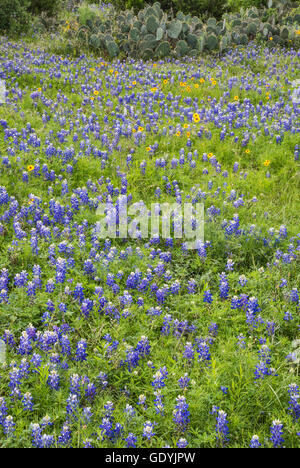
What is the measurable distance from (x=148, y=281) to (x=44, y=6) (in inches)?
592

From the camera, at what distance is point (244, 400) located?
3.21 meters

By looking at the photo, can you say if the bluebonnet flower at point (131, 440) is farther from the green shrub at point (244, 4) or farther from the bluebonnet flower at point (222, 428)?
the green shrub at point (244, 4)

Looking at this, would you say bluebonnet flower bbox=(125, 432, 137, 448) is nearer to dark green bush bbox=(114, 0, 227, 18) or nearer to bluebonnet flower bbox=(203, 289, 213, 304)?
bluebonnet flower bbox=(203, 289, 213, 304)

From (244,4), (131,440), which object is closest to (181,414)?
(131,440)

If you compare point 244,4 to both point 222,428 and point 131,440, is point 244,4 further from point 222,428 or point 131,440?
point 131,440

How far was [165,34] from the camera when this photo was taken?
41.3ft

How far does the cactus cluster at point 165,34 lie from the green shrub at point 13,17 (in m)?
2.18

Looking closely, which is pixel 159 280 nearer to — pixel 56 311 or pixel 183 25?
pixel 56 311

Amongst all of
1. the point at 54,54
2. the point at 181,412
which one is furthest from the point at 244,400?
the point at 54,54

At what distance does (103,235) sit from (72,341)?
1561mm

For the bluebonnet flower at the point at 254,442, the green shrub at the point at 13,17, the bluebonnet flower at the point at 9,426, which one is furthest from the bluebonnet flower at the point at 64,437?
the green shrub at the point at 13,17

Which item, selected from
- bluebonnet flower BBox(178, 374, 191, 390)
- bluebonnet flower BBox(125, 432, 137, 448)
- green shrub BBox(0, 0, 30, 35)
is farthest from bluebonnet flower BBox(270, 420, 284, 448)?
green shrub BBox(0, 0, 30, 35)

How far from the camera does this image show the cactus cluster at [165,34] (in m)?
12.2

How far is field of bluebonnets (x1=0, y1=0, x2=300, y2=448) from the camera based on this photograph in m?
3.13
